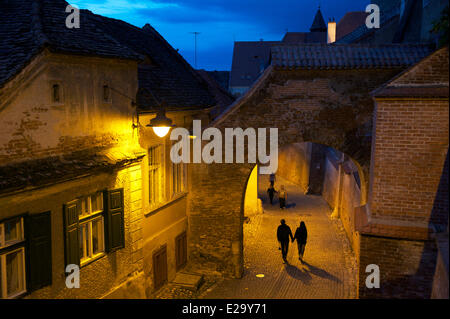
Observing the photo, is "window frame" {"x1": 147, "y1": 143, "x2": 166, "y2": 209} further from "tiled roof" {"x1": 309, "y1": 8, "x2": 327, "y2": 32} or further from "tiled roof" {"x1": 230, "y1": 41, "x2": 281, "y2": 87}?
"tiled roof" {"x1": 230, "y1": 41, "x2": 281, "y2": 87}

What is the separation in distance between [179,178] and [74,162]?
19.5 ft

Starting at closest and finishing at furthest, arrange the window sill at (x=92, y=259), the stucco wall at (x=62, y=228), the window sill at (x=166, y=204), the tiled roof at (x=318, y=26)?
1. the stucco wall at (x=62, y=228)
2. the window sill at (x=92, y=259)
3. the window sill at (x=166, y=204)
4. the tiled roof at (x=318, y=26)

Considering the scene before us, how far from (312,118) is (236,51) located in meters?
46.1

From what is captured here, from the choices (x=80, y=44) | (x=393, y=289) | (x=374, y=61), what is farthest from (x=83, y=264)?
(x=374, y=61)

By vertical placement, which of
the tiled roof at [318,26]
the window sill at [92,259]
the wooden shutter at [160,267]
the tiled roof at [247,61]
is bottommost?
the wooden shutter at [160,267]

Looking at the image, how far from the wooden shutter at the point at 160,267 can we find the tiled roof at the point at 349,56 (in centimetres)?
642

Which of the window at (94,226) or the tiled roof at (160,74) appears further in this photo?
the tiled roof at (160,74)

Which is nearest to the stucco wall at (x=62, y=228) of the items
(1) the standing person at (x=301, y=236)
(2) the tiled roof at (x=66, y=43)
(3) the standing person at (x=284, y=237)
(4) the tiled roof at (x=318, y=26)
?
(2) the tiled roof at (x=66, y=43)

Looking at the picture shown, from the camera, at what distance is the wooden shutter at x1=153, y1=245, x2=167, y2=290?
12.7 m

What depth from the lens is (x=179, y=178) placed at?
1422 cm

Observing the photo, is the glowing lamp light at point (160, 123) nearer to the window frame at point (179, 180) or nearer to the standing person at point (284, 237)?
the window frame at point (179, 180)

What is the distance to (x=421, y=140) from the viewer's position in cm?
709

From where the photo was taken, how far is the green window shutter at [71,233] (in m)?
8.31

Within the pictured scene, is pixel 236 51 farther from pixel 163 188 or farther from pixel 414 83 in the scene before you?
pixel 414 83
